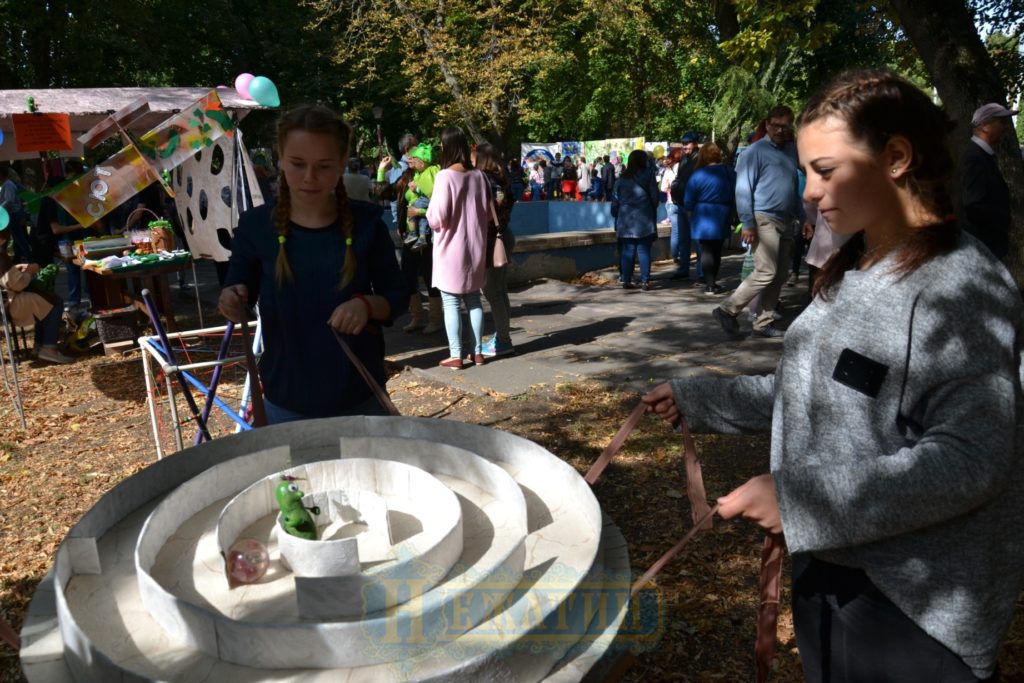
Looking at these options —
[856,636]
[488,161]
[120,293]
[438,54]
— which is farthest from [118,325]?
[438,54]

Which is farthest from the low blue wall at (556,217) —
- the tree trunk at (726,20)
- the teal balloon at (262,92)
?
the teal balloon at (262,92)

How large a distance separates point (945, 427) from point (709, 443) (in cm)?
375

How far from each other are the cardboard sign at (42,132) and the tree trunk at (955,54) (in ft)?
24.1

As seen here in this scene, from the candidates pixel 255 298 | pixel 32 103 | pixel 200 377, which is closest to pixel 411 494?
pixel 255 298

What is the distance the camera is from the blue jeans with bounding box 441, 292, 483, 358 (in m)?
6.39

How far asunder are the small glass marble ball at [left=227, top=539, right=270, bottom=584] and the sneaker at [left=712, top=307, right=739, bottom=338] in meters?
5.93

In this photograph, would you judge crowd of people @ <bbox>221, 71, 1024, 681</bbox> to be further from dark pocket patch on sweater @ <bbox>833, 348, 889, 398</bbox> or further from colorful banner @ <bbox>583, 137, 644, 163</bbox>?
colorful banner @ <bbox>583, 137, 644, 163</bbox>

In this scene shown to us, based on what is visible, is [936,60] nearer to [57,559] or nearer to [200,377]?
[200,377]

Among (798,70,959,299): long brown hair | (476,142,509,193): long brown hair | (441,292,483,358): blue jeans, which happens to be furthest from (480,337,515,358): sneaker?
(798,70,959,299): long brown hair

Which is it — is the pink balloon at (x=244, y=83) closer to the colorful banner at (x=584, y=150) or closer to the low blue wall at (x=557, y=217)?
the low blue wall at (x=557, y=217)

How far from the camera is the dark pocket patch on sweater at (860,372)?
1203 mm

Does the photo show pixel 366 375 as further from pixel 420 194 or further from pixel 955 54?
pixel 955 54

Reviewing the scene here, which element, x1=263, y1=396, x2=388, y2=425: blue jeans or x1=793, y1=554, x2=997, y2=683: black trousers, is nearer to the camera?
x1=793, y1=554, x2=997, y2=683: black trousers

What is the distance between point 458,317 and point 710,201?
3959 millimetres
